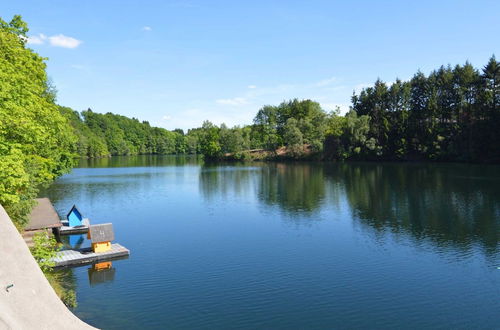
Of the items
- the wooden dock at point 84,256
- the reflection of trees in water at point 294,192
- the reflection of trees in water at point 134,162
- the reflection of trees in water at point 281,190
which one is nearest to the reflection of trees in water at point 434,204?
the reflection of trees in water at point 294,192

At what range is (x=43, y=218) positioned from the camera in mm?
25172

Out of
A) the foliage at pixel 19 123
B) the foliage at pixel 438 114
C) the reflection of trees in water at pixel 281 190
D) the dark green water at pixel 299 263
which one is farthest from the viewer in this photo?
the foliage at pixel 438 114

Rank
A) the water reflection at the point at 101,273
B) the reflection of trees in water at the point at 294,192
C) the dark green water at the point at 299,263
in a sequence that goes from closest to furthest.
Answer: the dark green water at the point at 299,263 < the water reflection at the point at 101,273 < the reflection of trees in water at the point at 294,192

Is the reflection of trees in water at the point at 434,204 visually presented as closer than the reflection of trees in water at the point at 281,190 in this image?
Yes

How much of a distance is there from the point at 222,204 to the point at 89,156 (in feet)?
394

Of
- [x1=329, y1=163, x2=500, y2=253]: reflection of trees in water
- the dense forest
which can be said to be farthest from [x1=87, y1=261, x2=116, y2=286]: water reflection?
the dense forest

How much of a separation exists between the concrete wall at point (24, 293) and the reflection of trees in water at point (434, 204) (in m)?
24.0

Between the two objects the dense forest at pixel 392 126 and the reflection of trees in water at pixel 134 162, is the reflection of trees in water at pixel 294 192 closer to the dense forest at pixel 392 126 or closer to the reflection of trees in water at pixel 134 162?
the dense forest at pixel 392 126

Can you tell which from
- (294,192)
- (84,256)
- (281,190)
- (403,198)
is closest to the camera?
(84,256)

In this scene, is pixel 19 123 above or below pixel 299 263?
above

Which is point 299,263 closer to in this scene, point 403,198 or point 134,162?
point 403,198

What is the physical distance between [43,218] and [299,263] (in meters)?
16.5

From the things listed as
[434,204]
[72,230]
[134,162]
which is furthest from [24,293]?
[134,162]

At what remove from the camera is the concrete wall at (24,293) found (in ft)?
28.7
